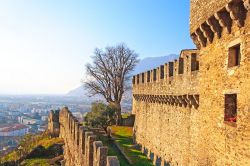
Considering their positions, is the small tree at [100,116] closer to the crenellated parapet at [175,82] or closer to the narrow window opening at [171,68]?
the crenellated parapet at [175,82]

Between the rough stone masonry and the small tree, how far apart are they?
15416mm

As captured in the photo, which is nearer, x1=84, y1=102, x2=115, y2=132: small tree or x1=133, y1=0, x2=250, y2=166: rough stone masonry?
x1=133, y1=0, x2=250, y2=166: rough stone masonry

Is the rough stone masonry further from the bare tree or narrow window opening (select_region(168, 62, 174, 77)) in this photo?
the bare tree

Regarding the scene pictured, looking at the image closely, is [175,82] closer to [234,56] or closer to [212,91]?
[212,91]

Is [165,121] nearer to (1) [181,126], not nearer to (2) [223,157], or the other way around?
(1) [181,126]

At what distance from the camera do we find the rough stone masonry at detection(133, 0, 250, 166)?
969 centimetres

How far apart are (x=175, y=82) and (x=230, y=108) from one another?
7.41 metres

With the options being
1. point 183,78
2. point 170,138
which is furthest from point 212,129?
point 170,138

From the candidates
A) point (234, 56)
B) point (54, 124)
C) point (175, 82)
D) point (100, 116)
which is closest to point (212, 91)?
point (234, 56)

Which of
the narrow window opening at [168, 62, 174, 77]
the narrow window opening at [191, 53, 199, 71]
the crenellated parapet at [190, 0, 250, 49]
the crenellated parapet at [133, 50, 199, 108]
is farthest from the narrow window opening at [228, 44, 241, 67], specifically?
the narrow window opening at [168, 62, 174, 77]

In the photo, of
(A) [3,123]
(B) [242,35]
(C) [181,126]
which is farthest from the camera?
(A) [3,123]

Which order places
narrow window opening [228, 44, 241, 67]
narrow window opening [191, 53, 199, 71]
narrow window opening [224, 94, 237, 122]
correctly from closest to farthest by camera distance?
1. narrow window opening [228, 44, 241, 67]
2. narrow window opening [224, 94, 237, 122]
3. narrow window opening [191, 53, 199, 71]

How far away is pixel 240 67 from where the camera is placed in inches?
388

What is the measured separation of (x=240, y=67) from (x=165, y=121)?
464 inches
